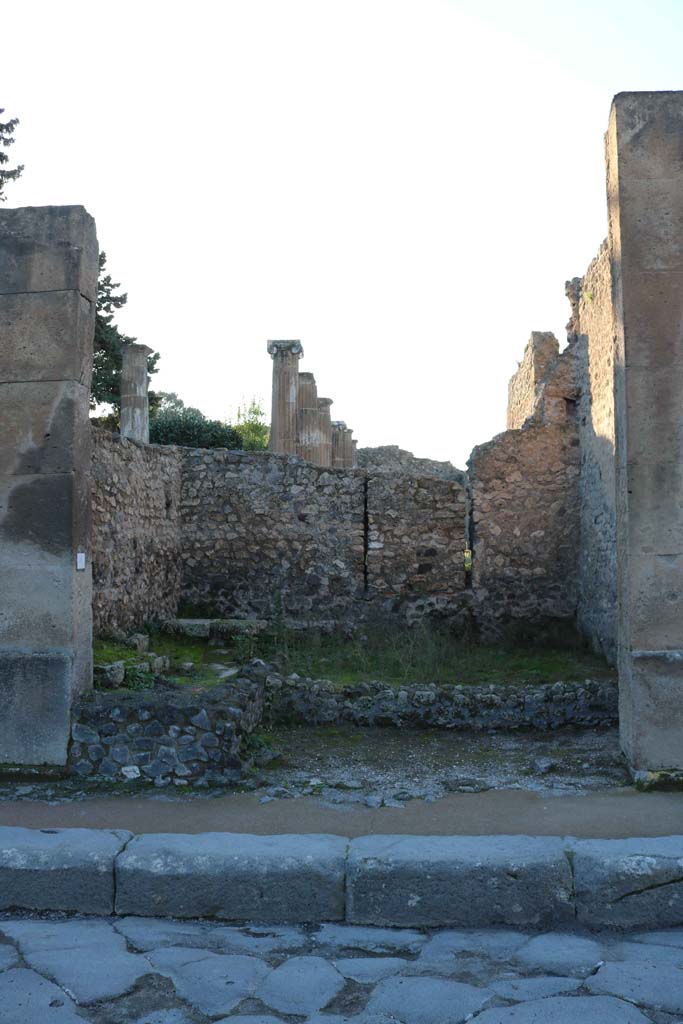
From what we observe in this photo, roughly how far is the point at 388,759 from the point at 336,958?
9.83 ft

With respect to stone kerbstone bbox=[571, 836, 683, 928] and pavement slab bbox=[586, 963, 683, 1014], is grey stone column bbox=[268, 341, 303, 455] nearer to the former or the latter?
stone kerbstone bbox=[571, 836, 683, 928]

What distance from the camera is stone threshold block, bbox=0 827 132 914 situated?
4.21 m

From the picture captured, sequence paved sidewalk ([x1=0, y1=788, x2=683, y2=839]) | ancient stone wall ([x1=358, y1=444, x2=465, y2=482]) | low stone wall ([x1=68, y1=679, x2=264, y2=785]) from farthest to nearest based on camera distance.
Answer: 1. ancient stone wall ([x1=358, y1=444, x2=465, y2=482])
2. low stone wall ([x1=68, y1=679, x2=264, y2=785])
3. paved sidewalk ([x1=0, y1=788, x2=683, y2=839])

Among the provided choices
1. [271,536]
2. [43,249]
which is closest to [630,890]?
[43,249]

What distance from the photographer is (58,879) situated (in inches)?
166

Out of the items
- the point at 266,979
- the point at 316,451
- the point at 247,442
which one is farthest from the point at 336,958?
the point at 247,442

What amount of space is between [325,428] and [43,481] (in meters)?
14.7

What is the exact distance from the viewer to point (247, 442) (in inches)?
887

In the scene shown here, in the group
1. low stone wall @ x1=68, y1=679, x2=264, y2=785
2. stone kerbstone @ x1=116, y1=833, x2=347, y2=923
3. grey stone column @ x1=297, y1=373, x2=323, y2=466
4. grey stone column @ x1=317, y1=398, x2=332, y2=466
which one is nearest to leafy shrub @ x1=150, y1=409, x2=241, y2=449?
grey stone column @ x1=297, y1=373, x2=323, y2=466

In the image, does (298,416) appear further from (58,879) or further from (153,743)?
(58,879)

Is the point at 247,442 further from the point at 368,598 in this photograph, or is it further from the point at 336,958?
the point at 336,958

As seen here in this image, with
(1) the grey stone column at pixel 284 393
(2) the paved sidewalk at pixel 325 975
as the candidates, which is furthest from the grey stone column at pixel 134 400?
(2) the paved sidewalk at pixel 325 975

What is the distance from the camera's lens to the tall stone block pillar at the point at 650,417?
5383 mm

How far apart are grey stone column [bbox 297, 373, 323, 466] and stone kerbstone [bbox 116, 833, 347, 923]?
50.0 feet
